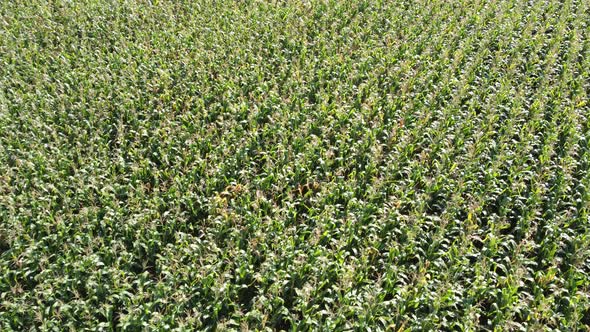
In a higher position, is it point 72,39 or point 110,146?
point 72,39

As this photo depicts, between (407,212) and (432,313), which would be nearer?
(432,313)

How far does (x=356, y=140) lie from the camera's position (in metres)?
8.38

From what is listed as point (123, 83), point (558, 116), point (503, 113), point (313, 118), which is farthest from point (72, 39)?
point (558, 116)

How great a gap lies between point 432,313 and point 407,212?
1.80 m

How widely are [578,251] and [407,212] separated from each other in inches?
80.6

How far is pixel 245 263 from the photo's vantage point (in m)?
6.21

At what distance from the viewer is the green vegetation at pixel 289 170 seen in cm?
597

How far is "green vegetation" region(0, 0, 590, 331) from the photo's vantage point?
597 cm

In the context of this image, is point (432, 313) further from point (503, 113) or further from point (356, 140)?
point (503, 113)

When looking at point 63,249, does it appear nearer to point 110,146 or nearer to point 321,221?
point 110,146

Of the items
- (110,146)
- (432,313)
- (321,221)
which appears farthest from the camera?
(110,146)

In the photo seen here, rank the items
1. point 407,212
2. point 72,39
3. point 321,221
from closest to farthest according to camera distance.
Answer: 1. point 321,221
2. point 407,212
3. point 72,39

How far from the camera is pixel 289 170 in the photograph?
7.56 m

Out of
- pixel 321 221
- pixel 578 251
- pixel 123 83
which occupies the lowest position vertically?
pixel 578 251
